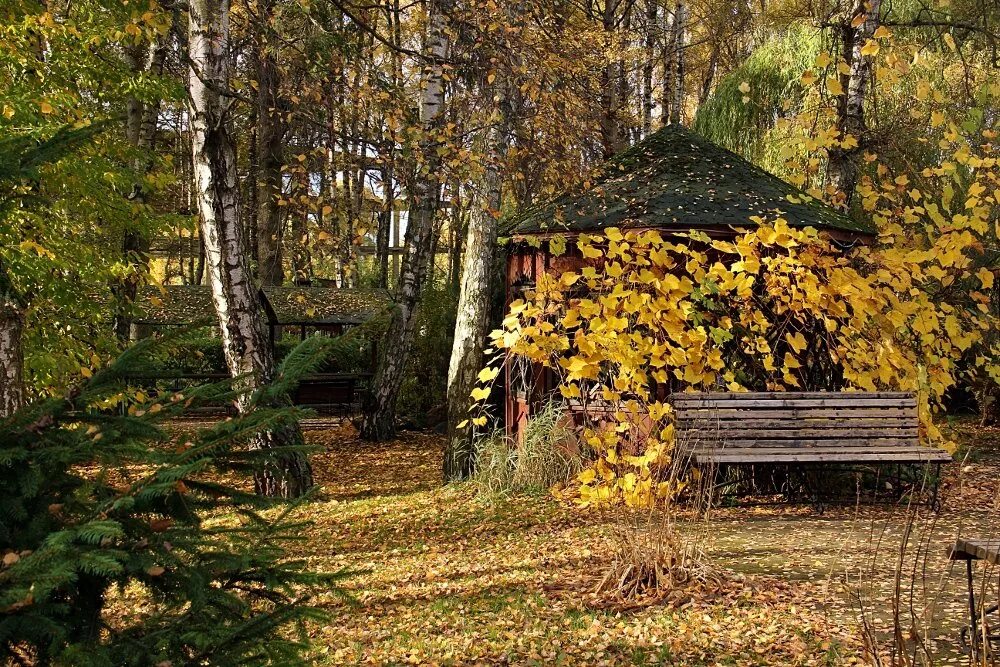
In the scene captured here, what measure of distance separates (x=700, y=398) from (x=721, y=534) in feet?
4.21

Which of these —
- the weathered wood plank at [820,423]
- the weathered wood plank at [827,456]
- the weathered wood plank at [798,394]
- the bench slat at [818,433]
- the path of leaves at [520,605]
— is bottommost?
the path of leaves at [520,605]

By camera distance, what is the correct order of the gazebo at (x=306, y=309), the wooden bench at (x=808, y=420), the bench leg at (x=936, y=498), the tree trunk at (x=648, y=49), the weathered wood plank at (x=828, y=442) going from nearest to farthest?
the bench leg at (x=936, y=498)
the wooden bench at (x=808, y=420)
the weathered wood plank at (x=828, y=442)
the gazebo at (x=306, y=309)
the tree trunk at (x=648, y=49)

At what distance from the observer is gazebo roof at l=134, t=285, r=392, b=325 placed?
1628 cm

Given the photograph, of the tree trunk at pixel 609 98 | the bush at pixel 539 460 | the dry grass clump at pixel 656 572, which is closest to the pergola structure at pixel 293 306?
the tree trunk at pixel 609 98

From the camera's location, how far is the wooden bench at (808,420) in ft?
25.6

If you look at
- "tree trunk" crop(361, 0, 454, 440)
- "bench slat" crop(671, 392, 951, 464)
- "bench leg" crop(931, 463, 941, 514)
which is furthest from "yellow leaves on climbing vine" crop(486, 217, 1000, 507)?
"tree trunk" crop(361, 0, 454, 440)

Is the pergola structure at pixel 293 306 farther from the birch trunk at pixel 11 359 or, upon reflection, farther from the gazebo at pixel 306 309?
the birch trunk at pixel 11 359

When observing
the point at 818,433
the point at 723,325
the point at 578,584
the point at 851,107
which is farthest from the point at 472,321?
the point at 851,107

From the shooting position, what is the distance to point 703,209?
898cm

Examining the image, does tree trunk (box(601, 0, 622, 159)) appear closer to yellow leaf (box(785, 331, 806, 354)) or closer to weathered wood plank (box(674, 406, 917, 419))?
yellow leaf (box(785, 331, 806, 354))

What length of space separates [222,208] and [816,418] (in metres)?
5.72

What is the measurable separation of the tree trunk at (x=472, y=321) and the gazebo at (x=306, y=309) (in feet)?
16.6

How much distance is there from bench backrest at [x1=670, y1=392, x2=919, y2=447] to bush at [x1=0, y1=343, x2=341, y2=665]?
244 inches

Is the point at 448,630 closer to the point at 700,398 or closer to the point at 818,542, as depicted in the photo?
the point at 818,542
